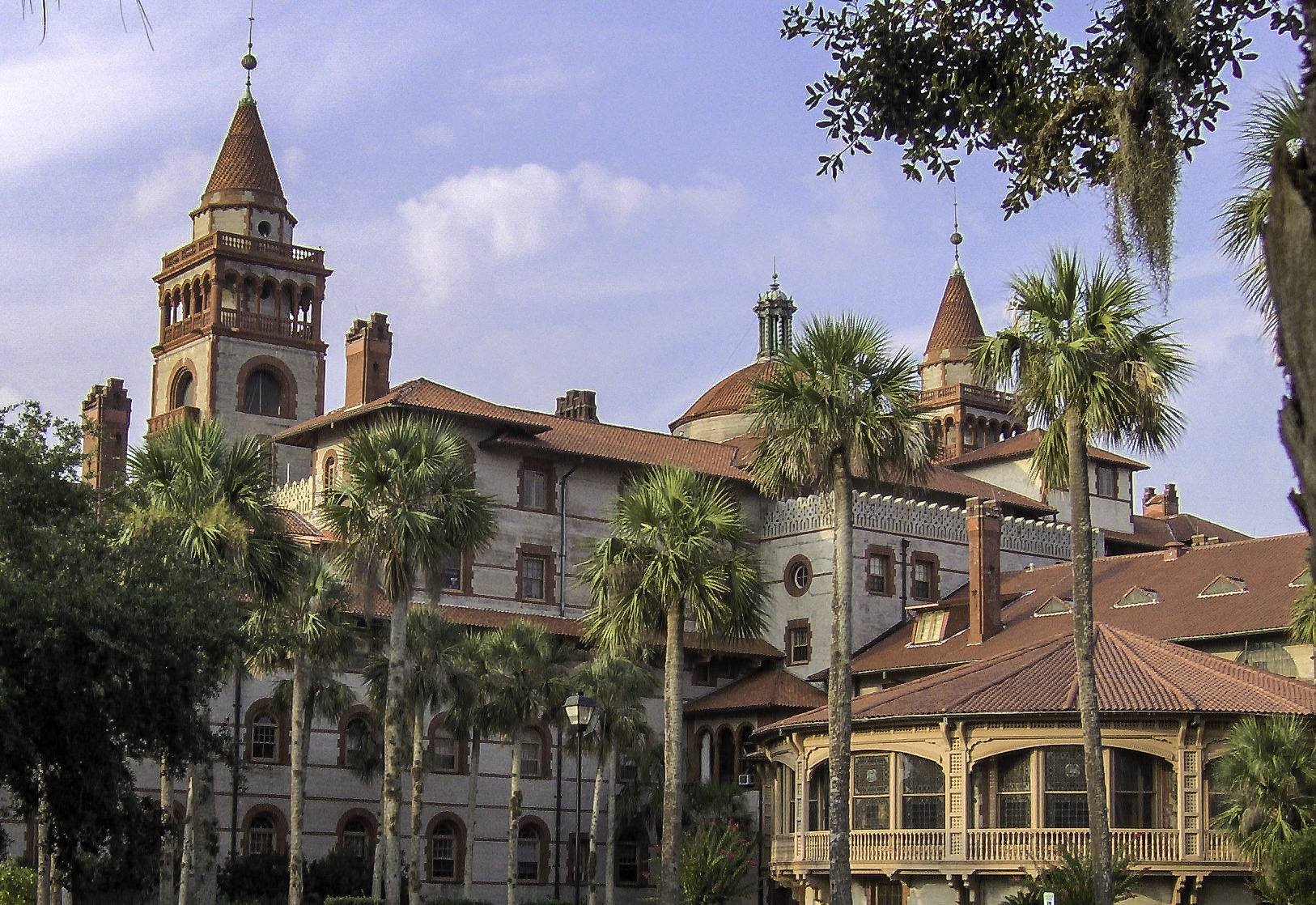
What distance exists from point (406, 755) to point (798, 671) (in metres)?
16.5

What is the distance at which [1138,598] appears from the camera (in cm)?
5984

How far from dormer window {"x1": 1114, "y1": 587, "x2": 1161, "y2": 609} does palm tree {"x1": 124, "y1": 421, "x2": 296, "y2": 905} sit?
2926cm

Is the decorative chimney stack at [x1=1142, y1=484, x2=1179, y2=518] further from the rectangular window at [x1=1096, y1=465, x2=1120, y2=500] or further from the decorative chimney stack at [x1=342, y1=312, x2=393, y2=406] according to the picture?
the decorative chimney stack at [x1=342, y1=312, x2=393, y2=406]

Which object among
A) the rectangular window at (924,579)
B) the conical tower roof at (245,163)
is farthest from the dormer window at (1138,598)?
the conical tower roof at (245,163)

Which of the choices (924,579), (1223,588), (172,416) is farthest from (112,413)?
(1223,588)

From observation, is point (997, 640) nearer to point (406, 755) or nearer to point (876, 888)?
point (876, 888)

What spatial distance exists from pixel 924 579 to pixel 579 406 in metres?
17.7

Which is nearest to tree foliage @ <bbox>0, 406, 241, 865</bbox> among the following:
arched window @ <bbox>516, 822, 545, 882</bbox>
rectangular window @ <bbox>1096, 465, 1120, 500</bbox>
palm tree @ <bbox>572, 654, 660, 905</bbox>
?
palm tree @ <bbox>572, 654, 660, 905</bbox>

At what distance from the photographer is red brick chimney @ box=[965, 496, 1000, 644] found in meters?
61.8

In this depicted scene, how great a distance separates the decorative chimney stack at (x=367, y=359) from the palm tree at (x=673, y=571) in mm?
32585

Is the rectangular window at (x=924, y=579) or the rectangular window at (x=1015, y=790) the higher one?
the rectangular window at (x=924, y=579)

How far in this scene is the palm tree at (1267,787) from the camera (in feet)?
127

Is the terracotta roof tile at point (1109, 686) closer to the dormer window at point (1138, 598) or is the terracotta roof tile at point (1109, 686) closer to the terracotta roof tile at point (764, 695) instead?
the dormer window at point (1138, 598)

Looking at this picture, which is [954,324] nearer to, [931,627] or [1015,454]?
[1015,454]
